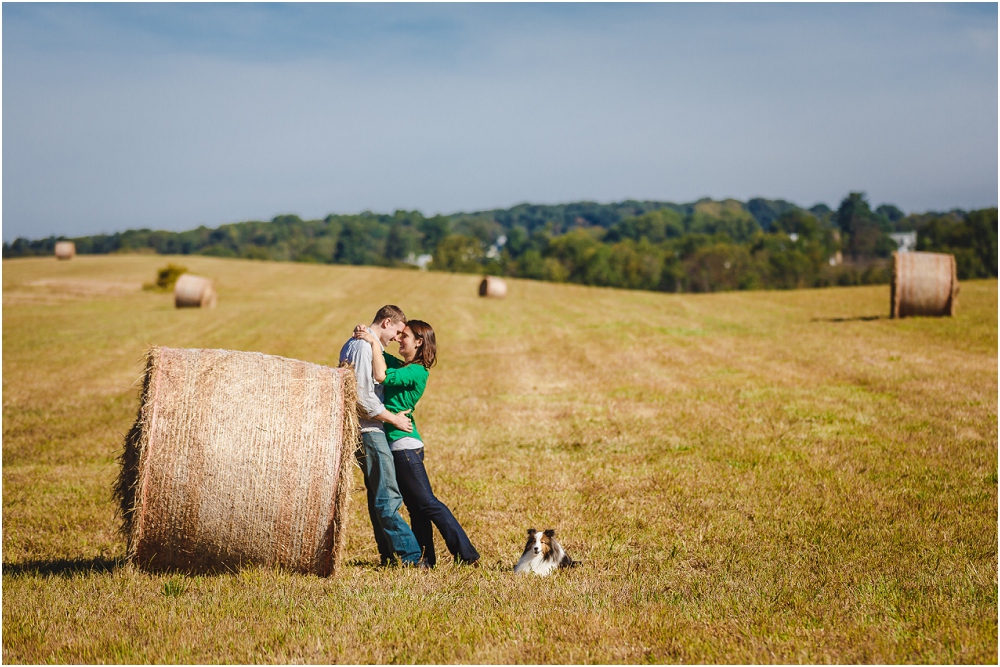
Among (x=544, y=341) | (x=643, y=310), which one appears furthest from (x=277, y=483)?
(x=643, y=310)

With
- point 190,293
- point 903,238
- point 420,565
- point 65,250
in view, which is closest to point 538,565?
point 420,565

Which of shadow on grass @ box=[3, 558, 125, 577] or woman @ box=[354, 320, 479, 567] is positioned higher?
woman @ box=[354, 320, 479, 567]

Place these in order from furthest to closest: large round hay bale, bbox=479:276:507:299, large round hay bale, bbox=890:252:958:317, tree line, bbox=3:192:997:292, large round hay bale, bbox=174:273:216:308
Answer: tree line, bbox=3:192:997:292
large round hay bale, bbox=479:276:507:299
large round hay bale, bbox=174:273:216:308
large round hay bale, bbox=890:252:958:317

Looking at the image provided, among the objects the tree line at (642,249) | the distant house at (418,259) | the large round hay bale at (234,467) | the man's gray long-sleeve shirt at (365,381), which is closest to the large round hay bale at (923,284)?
the man's gray long-sleeve shirt at (365,381)

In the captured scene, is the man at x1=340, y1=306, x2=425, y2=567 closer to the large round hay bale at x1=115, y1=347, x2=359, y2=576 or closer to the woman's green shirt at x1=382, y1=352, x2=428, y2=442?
the woman's green shirt at x1=382, y1=352, x2=428, y2=442

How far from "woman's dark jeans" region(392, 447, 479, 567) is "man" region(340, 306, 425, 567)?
0.08 metres

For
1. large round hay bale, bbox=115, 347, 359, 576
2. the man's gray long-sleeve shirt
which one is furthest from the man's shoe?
the man's gray long-sleeve shirt

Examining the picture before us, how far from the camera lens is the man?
644cm

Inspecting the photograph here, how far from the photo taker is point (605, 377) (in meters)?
16.6

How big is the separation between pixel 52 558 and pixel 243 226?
151 m

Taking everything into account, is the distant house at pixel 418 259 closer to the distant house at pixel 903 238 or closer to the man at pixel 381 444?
the distant house at pixel 903 238

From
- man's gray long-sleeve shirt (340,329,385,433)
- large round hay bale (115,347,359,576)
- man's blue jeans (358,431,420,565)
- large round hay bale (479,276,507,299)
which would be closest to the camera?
large round hay bale (115,347,359,576)

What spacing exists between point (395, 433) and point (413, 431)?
0.51 feet

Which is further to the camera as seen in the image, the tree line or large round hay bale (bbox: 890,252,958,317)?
the tree line
